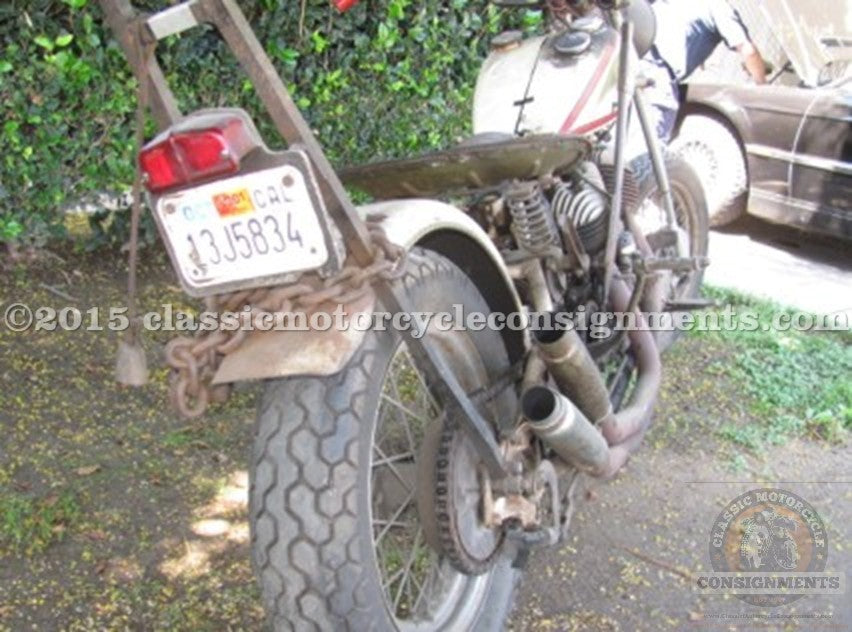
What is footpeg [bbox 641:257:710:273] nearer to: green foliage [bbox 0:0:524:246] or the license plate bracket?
the license plate bracket

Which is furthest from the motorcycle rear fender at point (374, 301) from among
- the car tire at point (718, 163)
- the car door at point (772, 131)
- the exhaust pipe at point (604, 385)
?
the car tire at point (718, 163)

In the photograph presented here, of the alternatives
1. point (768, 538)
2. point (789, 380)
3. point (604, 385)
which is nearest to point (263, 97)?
point (604, 385)

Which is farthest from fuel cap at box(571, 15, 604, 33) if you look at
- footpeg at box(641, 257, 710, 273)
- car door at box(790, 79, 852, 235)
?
car door at box(790, 79, 852, 235)

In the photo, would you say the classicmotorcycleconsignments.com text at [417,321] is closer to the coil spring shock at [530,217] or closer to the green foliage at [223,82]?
the coil spring shock at [530,217]

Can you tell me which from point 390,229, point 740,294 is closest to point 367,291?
point 390,229

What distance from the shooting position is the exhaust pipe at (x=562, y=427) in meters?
2.20

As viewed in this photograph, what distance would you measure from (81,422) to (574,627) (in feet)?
6.63

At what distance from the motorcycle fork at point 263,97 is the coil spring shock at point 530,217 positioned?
2.65 feet

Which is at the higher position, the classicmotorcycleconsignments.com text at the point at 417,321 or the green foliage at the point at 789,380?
the classicmotorcycleconsignments.com text at the point at 417,321

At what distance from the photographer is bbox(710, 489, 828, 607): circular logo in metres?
2.81

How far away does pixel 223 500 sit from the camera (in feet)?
10.0

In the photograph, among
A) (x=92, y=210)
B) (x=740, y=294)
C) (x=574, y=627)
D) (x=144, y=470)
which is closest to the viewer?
(x=574, y=627)

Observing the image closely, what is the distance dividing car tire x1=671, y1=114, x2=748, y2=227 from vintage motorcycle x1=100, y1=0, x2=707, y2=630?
3.42 meters

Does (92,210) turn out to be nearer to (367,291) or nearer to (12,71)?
(12,71)
